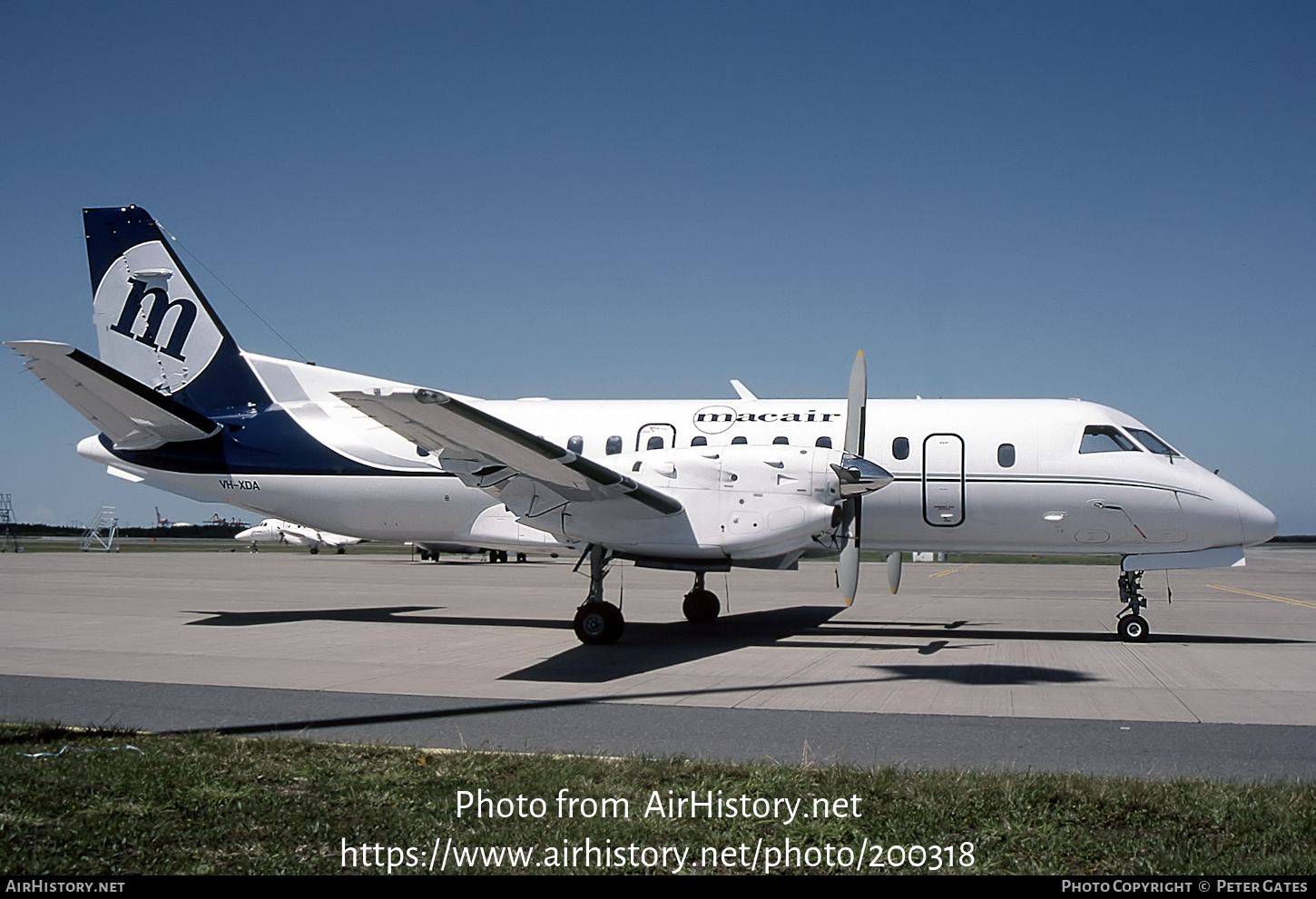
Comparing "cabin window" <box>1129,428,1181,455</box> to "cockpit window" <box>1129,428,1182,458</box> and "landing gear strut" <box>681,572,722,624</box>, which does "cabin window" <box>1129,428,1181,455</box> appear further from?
"landing gear strut" <box>681,572,722,624</box>

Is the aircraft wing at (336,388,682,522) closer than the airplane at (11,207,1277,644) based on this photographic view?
Yes

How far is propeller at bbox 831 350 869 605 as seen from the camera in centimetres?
1267

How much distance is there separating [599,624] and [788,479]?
10.4ft

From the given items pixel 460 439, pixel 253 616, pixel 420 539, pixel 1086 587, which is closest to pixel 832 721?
pixel 460 439

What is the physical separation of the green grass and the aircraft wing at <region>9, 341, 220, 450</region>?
895 cm

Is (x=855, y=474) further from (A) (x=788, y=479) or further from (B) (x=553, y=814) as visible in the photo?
(B) (x=553, y=814)

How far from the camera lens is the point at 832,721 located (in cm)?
838

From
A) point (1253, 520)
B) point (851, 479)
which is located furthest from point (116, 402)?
point (1253, 520)

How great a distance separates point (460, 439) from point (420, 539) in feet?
18.4

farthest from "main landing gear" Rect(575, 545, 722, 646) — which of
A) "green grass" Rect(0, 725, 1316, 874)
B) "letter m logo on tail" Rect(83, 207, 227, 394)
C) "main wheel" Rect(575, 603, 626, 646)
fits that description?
"letter m logo on tail" Rect(83, 207, 227, 394)

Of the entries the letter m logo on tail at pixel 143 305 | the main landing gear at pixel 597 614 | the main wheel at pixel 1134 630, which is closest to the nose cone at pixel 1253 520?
the main wheel at pixel 1134 630

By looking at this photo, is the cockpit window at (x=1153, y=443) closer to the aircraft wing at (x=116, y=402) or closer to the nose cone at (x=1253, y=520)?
the nose cone at (x=1253, y=520)

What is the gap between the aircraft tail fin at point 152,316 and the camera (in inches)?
671

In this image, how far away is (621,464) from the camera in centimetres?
1364
